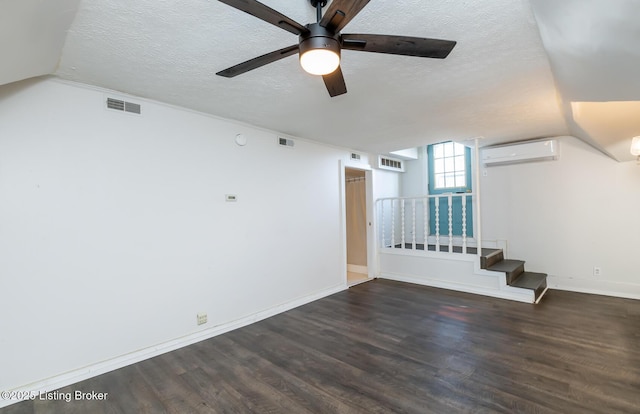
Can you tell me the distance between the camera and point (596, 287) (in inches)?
160

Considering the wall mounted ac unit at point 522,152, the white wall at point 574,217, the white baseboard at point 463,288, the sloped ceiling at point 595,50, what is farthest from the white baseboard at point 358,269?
the sloped ceiling at point 595,50

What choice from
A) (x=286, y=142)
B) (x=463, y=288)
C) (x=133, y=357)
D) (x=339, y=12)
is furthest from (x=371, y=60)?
(x=463, y=288)

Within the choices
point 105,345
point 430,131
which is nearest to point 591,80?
point 430,131

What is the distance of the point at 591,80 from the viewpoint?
190cm

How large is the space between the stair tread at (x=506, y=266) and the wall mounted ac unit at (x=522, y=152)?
5.23 feet

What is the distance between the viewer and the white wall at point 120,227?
2078 millimetres

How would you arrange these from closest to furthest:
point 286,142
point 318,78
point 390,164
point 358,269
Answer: point 318,78 → point 286,142 → point 390,164 → point 358,269

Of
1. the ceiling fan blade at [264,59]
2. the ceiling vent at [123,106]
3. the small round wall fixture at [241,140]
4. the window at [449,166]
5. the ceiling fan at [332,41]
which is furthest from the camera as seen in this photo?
the window at [449,166]

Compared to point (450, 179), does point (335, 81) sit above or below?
above

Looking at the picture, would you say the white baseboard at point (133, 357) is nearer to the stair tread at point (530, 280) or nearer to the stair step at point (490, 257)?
the stair step at point (490, 257)

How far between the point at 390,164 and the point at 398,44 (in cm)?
436

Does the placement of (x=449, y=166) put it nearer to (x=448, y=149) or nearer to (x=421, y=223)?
(x=448, y=149)

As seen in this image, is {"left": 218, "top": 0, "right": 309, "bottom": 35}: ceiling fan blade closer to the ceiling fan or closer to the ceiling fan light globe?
the ceiling fan

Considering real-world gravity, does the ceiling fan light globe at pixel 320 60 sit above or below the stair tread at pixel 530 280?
above
